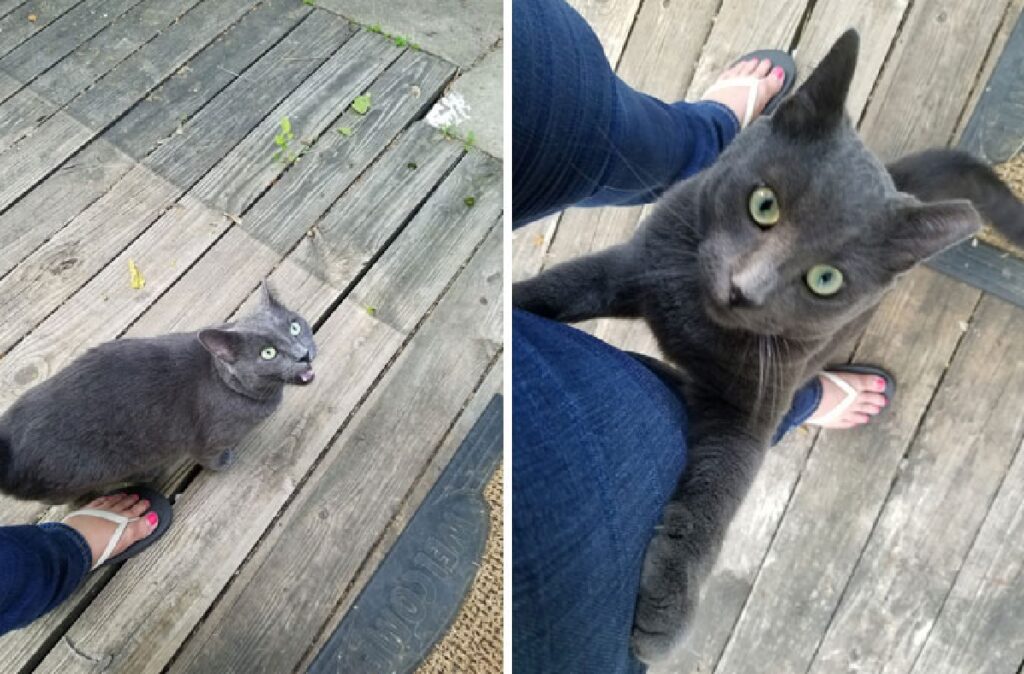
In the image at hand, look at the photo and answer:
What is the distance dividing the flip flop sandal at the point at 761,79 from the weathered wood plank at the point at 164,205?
2.45ft

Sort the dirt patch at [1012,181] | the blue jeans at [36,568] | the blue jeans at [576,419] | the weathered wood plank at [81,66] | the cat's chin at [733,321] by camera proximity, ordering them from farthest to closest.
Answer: the weathered wood plank at [81,66] → the dirt patch at [1012,181] → the blue jeans at [36,568] → the cat's chin at [733,321] → the blue jeans at [576,419]

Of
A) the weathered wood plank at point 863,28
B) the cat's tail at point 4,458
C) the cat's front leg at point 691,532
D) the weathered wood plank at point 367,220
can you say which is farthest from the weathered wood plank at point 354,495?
the weathered wood plank at point 863,28

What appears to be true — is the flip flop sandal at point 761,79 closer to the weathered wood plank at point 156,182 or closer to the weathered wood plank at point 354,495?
the weathered wood plank at point 354,495

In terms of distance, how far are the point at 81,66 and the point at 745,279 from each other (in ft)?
4.91

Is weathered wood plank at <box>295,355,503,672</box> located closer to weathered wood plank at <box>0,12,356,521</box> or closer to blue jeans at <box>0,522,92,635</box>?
blue jeans at <box>0,522,92,635</box>

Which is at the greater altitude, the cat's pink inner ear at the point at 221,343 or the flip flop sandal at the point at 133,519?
the cat's pink inner ear at the point at 221,343

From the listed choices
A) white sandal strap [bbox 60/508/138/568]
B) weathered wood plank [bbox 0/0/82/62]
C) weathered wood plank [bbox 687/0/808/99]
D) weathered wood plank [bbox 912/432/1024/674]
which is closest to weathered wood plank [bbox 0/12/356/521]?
white sandal strap [bbox 60/508/138/568]

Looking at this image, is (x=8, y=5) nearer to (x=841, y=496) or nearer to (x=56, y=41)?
(x=56, y=41)

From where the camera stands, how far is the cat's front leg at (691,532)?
0.72 m

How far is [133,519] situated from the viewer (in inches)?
46.1

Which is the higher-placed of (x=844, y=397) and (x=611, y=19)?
(x=611, y=19)

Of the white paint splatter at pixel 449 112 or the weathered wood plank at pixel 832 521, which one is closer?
the weathered wood plank at pixel 832 521

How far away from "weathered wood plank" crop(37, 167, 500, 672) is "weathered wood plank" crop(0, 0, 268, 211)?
558mm

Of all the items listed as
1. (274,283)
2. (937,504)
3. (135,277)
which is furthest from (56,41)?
(937,504)
